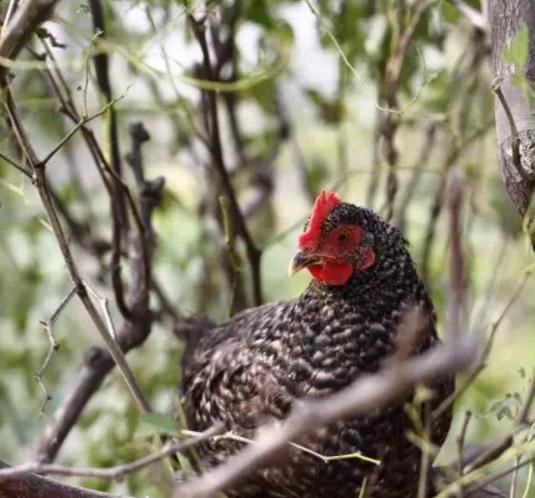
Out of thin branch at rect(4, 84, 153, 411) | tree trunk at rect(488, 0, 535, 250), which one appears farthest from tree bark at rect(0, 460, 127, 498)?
tree trunk at rect(488, 0, 535, 250)

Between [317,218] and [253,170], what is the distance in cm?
105

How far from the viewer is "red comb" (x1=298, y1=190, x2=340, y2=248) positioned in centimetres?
160

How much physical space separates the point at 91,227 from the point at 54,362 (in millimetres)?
325

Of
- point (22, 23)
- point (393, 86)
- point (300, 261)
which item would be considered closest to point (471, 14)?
point (393, 86)

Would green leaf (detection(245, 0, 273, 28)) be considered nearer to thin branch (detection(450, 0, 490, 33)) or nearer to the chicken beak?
thin branch (detection(450, 0, 490, 33))

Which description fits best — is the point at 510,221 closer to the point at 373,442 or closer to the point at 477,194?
the point at 477,194

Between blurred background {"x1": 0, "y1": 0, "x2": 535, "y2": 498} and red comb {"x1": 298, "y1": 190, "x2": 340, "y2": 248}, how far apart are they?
0.32m

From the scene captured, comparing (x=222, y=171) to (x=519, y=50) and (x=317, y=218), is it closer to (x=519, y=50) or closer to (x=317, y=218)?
(x=317, y=218)

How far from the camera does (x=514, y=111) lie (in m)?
1.22

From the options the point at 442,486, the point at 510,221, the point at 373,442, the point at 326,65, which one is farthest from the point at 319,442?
the point at 326,65

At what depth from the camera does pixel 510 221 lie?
86.4 inches

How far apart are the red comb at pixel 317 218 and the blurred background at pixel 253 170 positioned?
0.32 m

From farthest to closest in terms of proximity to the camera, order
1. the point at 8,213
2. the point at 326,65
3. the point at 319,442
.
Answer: the point at 326,65 < the point at 8,213 < the point at 319,442

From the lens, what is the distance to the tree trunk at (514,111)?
3.91 ft
